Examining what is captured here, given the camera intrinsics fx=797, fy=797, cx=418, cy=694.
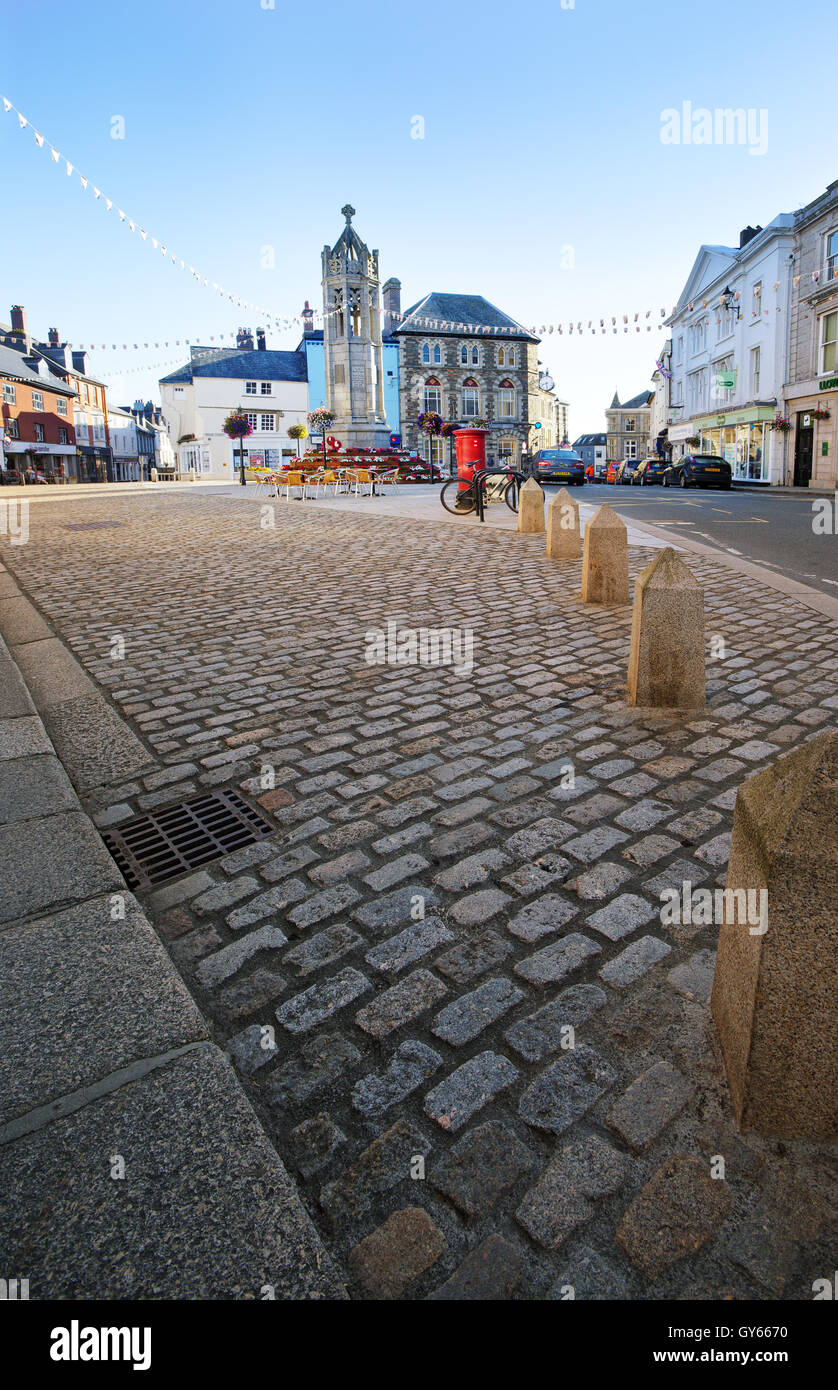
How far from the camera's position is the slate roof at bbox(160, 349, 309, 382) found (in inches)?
2245

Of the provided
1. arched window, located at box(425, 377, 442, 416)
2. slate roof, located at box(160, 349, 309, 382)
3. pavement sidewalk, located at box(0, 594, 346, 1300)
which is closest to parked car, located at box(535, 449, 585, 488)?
pavement sidewalk, located at box(0, 594, 346, 1300)

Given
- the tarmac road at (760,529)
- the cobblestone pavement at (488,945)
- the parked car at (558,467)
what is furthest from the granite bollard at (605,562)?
the parked car at (558,467)

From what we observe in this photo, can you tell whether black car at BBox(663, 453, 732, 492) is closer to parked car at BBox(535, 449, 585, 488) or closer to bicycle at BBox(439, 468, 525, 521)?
parked car at BBox(535, 449, 585, 488)

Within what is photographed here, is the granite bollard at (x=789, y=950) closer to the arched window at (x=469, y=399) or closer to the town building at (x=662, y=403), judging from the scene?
the town building at (x=662, y=403)

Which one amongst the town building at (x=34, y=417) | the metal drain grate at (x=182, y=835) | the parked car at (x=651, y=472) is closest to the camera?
the metal drain grate at (x=182, y=835)

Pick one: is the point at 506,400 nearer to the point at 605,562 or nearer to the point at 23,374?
the point at 23,374

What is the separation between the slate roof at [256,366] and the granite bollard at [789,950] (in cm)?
6089

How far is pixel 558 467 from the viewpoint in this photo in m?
28.7

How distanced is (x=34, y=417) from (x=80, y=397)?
33.5 feet

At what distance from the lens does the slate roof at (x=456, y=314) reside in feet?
185

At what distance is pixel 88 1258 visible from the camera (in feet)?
5.13

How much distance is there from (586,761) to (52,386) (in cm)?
6263
